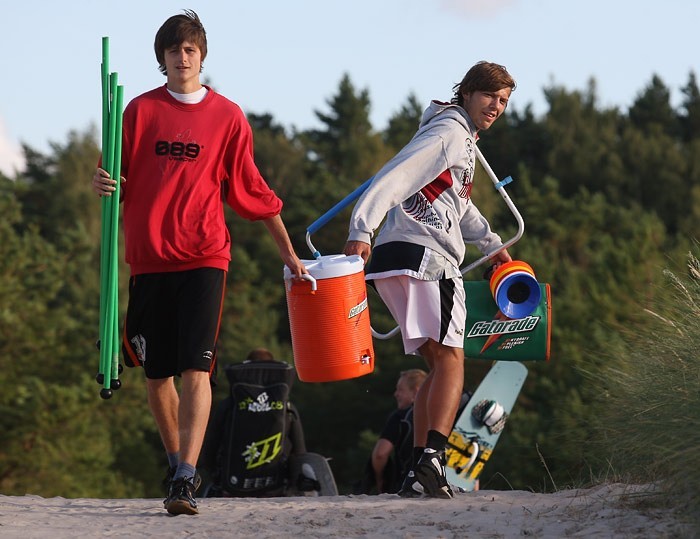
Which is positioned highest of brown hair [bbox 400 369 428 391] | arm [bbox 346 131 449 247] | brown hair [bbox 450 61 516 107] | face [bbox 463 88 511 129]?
brown hair [bbox 450 61 516 107]

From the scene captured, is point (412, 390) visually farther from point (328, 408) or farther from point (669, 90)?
point (669, 90)

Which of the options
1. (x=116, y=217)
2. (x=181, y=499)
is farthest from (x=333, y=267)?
(x=181, y=499)

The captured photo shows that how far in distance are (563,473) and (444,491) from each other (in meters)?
1.05

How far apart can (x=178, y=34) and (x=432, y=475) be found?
206cm

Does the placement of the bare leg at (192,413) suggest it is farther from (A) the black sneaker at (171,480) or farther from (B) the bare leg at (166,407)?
(B) the bare leg at (166,407)

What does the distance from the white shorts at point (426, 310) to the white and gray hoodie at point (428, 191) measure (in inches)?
6.2

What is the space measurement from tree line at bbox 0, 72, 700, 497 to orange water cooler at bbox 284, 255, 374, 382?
57.4ft

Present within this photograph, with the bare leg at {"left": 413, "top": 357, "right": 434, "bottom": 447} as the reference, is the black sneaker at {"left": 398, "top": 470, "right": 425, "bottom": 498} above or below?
below

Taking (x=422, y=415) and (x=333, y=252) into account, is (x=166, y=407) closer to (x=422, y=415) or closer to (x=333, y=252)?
(x=422, y=415)

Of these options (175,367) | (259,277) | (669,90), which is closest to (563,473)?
(175,367)

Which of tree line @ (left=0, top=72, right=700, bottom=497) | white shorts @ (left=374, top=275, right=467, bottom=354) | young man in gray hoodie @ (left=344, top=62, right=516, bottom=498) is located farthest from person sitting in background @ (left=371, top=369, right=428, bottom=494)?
tree line @ (left=0, top=72, right=700, bottom=497)

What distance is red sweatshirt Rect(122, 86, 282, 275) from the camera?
509 cm

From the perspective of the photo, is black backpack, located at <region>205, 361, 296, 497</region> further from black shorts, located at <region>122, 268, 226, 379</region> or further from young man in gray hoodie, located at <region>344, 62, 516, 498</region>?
black shorts, located at <region>122, 268, 226, 379</region>

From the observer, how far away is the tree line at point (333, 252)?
113 ft
